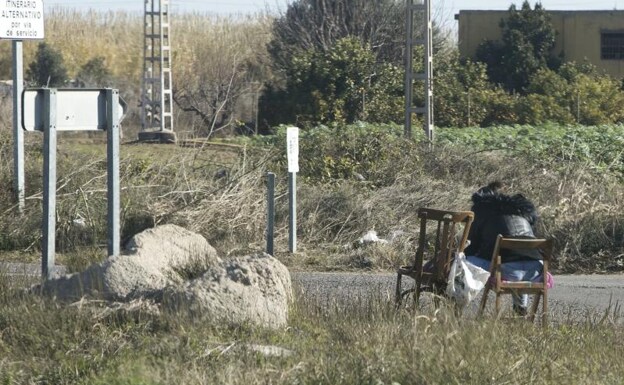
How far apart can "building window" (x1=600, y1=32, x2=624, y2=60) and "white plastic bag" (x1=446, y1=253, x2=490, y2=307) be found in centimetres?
4219

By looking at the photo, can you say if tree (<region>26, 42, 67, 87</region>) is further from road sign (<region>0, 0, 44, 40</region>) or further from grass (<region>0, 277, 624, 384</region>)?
grass (<region>0, 277, 624, 384</region>)

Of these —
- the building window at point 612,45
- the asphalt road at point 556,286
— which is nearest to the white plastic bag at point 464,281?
the asphalt road at point 556,286

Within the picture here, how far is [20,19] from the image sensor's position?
1503 centimetres

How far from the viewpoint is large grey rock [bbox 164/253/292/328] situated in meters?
7.95

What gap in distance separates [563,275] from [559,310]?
9.90 feet

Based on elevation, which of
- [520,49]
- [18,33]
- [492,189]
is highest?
[520,49]

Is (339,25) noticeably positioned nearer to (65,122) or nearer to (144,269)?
(65,122)

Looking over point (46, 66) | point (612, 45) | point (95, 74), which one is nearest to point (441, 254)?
point (612, 45)

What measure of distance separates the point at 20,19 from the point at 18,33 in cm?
18

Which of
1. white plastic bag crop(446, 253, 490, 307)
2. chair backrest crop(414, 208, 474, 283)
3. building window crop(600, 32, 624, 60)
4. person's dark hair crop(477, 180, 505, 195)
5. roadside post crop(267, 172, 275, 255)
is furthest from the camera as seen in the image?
building window crop(600, 32, 624, 60)

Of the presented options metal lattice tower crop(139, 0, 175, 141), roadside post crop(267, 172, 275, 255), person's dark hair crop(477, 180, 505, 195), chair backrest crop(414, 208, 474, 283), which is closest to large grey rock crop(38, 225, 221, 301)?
chair backrest crop(414, 208, 474, 283)

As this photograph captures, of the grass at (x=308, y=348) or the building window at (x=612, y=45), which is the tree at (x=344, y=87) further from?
Answer: the grass at (x=308, y=348)

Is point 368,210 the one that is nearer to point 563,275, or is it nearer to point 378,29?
point 563,275

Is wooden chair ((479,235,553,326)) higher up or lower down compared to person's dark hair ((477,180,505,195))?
lower down
